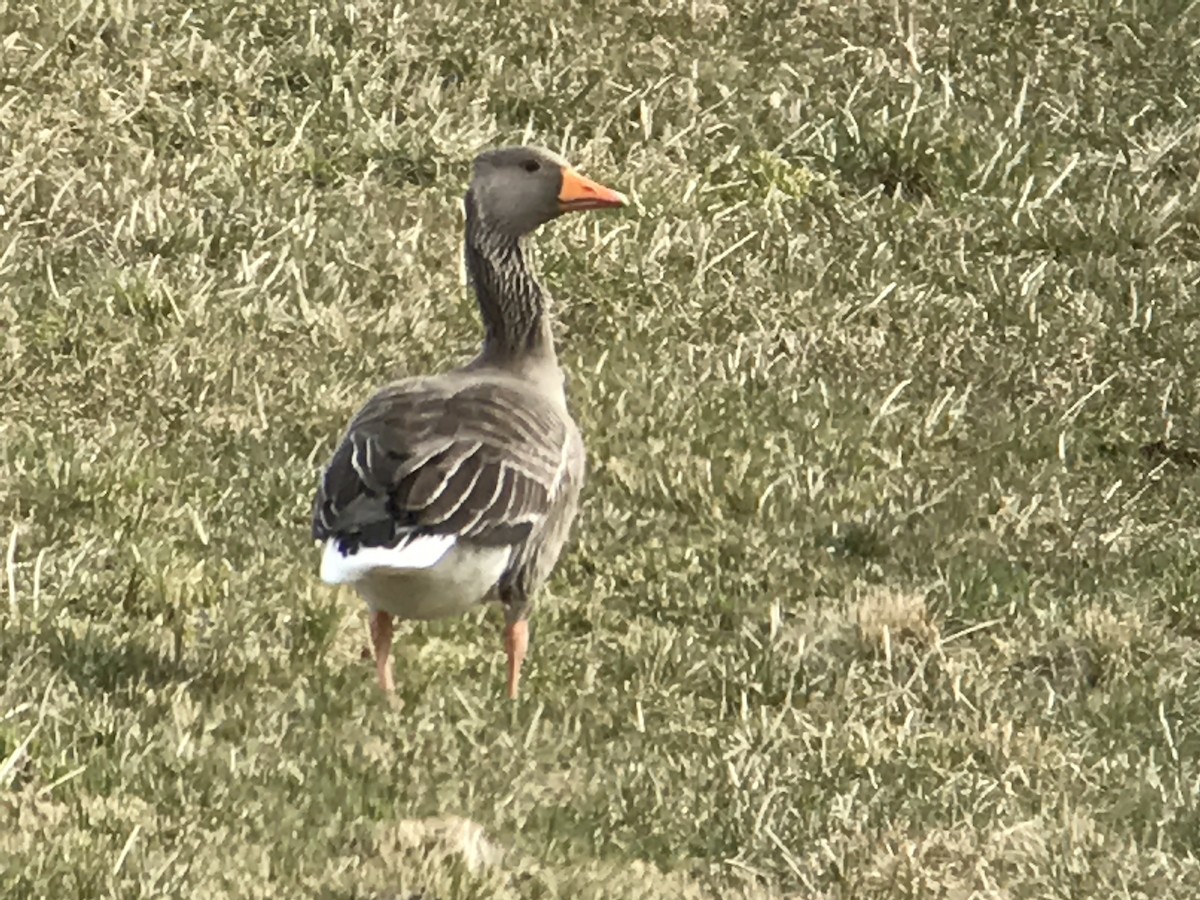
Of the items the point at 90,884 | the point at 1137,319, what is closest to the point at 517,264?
the point at 90,884

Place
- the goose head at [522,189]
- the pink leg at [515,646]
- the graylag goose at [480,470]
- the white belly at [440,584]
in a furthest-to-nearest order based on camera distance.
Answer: the goose head at [522,189] → the pink leg at [515,646] → the white belly at [440,584] → the graylag goose at [480,470]

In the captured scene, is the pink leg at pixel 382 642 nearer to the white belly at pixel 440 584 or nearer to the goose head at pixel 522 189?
the white belly at pixel 440 584

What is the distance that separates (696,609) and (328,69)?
21.2 feet

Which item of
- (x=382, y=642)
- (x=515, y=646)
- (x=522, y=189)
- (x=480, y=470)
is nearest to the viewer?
(x=480, y=470)

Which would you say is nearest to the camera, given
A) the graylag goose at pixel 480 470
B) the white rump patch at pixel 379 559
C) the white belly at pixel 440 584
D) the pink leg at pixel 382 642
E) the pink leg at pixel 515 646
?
the white rump patch at pixel 379 559

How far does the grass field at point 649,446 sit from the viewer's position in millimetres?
7738

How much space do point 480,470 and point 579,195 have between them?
1933 mm

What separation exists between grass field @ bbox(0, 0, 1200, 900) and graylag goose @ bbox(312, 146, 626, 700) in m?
0.49

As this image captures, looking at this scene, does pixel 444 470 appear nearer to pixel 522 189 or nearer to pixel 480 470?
pixel 480 470

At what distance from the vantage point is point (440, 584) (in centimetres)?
842

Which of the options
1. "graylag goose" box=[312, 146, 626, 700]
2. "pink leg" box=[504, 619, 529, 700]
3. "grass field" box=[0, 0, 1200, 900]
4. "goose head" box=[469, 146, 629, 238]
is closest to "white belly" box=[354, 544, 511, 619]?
"graylag goose" box=[312, 146, 626, 700]

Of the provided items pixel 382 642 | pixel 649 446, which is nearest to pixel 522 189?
pixel 649 446

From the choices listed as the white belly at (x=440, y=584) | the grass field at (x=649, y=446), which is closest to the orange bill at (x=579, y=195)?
the grass field at (x=649, y=446)

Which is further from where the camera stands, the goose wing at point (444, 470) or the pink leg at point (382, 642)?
the pink leg at point (382, 642)
